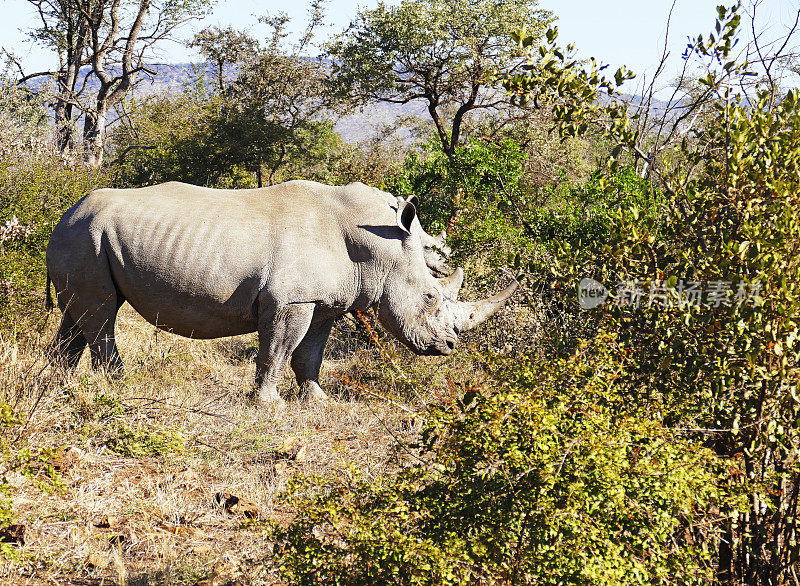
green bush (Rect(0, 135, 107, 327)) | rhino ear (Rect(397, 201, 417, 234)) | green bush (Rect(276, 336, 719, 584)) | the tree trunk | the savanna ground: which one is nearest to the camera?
green bush (Rect(276, 336, 719, 584))

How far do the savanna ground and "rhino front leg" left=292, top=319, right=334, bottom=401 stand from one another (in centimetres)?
17

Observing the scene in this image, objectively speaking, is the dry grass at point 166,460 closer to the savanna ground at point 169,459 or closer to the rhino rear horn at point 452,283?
the savanna ground at point 169,459

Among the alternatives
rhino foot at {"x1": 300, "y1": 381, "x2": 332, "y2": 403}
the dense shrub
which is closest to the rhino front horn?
rhino foot at {"x1": 300, "y1": 381, "x2": 332, "y2": 403}

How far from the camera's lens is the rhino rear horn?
7168 millimetres

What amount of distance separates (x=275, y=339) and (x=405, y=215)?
1.60m

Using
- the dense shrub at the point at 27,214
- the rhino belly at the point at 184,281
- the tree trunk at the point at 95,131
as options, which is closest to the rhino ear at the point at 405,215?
the rhino belly at the point at 184,281

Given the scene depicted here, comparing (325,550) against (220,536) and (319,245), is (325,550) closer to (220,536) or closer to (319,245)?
(220,536)

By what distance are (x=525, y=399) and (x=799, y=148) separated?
1.56 metres

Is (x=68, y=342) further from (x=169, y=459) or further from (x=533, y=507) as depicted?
(x=533, y=507)

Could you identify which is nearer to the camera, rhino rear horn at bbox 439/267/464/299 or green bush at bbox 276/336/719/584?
green bush at bbox 276/336/719/584

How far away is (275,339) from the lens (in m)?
6.43

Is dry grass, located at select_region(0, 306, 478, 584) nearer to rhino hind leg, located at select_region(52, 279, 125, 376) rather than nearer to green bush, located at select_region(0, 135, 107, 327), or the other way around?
rhino hind leg, located at select_region(52, 279, 125, 376)

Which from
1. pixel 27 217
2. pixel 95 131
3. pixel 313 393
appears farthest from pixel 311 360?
pixel 95 131

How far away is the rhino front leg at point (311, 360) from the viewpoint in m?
7.17
